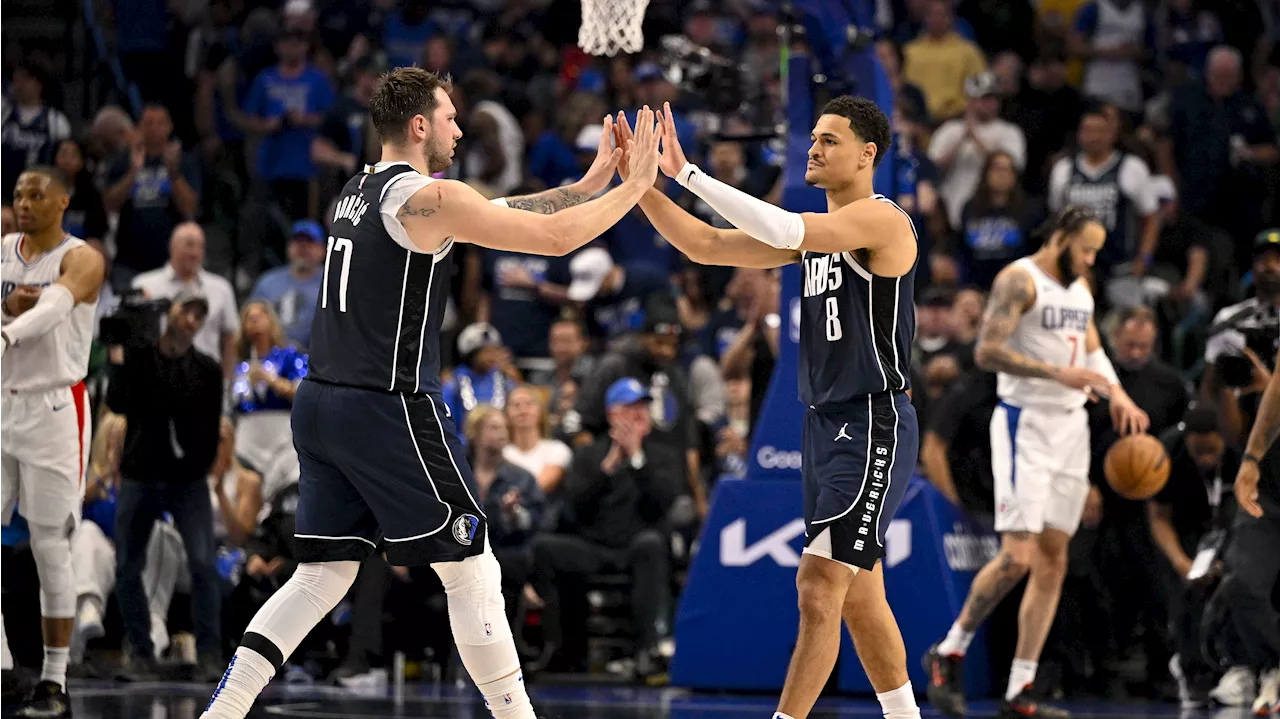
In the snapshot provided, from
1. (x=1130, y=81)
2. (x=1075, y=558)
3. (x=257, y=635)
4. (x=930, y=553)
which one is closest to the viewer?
(x=257, y=635)

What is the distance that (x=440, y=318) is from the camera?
22.0ft

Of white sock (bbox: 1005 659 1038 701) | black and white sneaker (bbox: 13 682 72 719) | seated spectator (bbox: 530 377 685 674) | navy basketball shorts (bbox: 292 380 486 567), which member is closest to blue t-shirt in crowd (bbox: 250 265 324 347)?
seated spectator (bbox: 530 377 685 674)

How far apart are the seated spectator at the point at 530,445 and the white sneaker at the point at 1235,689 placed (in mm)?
4657

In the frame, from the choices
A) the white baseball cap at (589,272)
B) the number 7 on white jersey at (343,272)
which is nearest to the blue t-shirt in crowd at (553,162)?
the white baseball cap at (589,272)

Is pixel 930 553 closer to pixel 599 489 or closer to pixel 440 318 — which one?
pixel 599 489

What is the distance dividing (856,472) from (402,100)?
7.69 ft

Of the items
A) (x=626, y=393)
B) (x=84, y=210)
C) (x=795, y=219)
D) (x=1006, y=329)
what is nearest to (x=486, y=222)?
(x=795, y=219)

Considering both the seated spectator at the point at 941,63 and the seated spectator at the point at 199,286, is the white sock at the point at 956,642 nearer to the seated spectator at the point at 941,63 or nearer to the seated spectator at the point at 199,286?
the seated spectator at the point at 199,286

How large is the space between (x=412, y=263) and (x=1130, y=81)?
1205 cm

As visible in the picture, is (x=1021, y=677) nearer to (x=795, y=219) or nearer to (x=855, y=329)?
(x=855, y=329)

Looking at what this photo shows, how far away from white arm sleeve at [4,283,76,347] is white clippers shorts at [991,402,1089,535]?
5.26 metres

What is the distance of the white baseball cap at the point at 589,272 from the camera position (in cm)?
1481

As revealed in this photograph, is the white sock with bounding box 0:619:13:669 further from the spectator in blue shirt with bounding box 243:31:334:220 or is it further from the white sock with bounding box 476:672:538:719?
the spectator in blue shirt with bounding box 243:31:334:220

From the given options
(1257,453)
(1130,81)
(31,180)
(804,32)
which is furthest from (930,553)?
(1130,81)
